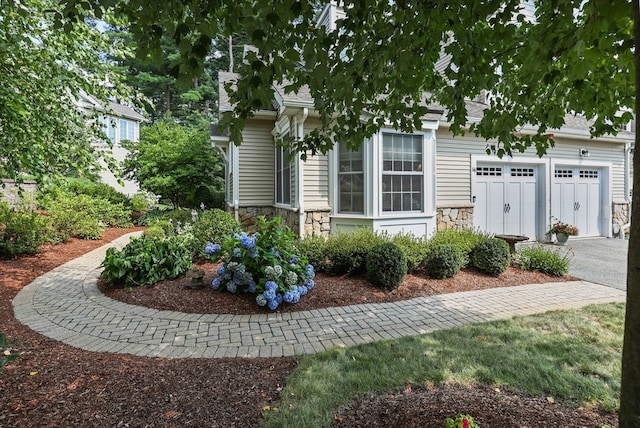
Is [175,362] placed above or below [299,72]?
below

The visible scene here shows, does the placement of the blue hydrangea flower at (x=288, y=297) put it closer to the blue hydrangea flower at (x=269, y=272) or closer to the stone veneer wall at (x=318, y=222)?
the blue hydrangea flower at (x=269, y=272)

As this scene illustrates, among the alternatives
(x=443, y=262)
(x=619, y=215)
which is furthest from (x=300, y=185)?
(x=619, y=215)

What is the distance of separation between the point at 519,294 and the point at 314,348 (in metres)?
3.75

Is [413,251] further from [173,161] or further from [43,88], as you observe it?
[173,161]

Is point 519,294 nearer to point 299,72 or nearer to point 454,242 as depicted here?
point 454,242

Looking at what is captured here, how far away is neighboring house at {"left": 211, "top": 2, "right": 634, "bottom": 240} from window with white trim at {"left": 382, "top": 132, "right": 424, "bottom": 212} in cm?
2

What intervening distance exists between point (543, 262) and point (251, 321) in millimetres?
5735

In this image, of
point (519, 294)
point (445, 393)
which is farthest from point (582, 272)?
point (445, 393)

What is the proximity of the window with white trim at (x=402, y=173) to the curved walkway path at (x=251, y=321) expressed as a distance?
9.10ft

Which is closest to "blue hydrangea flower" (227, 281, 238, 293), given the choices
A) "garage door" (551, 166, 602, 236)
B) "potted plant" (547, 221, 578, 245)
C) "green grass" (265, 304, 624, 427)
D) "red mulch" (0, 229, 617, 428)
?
"red mulch" (0, 229, 617, 428)

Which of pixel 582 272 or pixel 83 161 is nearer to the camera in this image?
pixel 83 161

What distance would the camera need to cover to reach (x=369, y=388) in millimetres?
2516

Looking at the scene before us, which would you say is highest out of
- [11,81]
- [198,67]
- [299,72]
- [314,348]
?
[11,81]

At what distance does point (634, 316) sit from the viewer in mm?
1320
